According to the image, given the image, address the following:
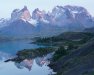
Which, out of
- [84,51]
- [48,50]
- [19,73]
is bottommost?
[48,50]

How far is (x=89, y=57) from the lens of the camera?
210 ft

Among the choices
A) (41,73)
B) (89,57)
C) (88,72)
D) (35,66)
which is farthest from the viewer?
(35,66)

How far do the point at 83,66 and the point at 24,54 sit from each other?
67.2m

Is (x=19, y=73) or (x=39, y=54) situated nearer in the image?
(x=19, y=73)

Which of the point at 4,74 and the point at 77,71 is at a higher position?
the point at 77,71

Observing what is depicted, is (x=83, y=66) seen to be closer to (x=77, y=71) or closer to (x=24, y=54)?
(x=77, y=71)

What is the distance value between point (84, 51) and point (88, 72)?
24408 mm

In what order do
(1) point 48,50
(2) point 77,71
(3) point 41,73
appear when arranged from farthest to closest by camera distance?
1. (1) point 48,50
2. (3) point 41,73
3. (2) point 77,71

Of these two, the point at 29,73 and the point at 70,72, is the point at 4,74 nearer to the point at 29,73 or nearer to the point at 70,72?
the point at 29,73

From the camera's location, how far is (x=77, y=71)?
57250mm

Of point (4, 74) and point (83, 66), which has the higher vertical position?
point (83, 66)

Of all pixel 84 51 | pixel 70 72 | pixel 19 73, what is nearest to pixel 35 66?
pixel 19 73

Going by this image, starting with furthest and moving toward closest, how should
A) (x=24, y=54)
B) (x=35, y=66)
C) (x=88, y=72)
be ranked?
(x=24, y=54) < (x=35, y=66) < (x=88, y=72)

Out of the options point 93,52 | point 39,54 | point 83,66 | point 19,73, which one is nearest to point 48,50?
point 39,54
